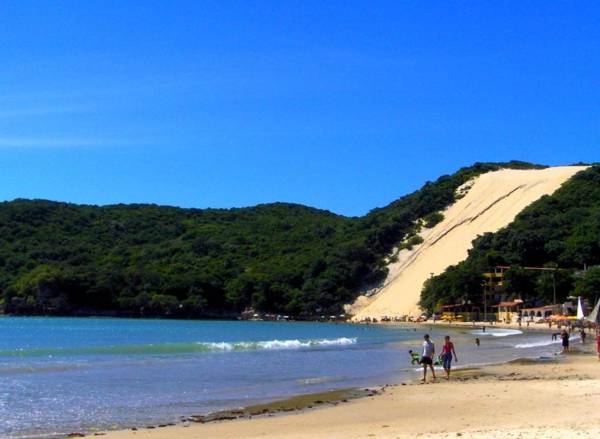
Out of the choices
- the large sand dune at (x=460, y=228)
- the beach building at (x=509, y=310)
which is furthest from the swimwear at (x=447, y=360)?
the large sand dune at (x=460, y=228)

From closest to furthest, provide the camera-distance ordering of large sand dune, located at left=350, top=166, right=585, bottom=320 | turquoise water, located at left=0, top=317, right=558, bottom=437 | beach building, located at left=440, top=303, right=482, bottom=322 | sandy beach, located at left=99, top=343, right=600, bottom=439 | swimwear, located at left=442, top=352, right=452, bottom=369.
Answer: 1. sandy beach, located at left=99, top=343, right=600, bottom=439
2. turquoise water, located at left=0, top=317, right=558, bottom=437
3. swimwear, located at left=442, top=352, right=452, bottom=369
4. beach building, located at left=440, top=303, right=482, bottom=322
5. large sand dune, located at left=350, top=166, right=585, bottom=320

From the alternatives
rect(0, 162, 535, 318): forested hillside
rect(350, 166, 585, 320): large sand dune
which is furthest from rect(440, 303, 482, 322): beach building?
rect(0, 162, 535, 318): forested hillside

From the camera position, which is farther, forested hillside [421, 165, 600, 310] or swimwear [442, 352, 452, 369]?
forested hillside [421, 165, 600, 310]

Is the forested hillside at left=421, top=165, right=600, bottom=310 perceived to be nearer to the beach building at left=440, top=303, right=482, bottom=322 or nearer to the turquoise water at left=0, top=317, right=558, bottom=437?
the beach building at left=440, top=303, right=482, bottom=322

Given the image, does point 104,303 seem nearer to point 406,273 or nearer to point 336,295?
point 336,295

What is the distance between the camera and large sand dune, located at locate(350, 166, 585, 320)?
402 ft

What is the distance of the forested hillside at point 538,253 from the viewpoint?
311 ft

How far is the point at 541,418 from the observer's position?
45.7 ft

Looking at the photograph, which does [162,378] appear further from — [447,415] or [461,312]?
[461,312]

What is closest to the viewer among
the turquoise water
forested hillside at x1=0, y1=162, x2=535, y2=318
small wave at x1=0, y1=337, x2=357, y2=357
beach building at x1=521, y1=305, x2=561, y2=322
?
the turquoise water

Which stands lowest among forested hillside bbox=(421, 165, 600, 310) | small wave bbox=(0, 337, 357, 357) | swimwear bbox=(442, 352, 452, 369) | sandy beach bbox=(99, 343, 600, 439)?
small wave bbox=(0, 337, 357, 357)

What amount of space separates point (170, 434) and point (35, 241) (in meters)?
139

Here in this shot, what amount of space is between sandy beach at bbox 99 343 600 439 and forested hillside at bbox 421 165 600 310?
63446mm

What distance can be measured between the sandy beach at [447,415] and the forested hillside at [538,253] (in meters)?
63.4
